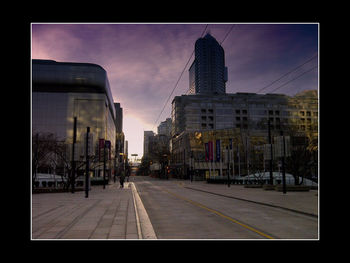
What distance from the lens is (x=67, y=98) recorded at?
97438 mm

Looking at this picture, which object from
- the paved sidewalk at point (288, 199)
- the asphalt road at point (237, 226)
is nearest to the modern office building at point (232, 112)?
the paved sidewalk at point (288, 199)

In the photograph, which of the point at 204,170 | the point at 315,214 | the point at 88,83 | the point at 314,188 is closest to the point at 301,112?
the point at 204,170

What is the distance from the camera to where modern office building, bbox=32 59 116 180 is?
314 ft

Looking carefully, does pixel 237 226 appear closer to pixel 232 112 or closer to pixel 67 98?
pixel 67 98

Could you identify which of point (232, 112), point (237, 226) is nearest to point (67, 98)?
point (232, 112)

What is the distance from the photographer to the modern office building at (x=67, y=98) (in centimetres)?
9556

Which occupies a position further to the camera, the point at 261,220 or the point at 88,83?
the point at 88,83

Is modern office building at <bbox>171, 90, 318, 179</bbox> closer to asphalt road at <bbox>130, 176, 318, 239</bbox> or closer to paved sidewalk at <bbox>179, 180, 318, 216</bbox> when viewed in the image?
paved sidewalk at <bbox>179, 180, 318, 216</bbox>

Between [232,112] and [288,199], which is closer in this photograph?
[288,199]

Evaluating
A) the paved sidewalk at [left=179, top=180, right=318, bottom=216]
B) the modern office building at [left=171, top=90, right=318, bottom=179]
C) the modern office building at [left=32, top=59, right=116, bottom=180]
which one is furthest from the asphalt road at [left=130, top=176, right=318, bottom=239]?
the modern office building at [left=171, top=90, right=318, bottom=179]
